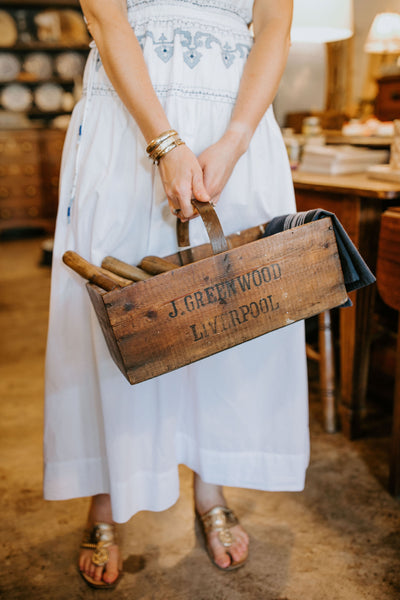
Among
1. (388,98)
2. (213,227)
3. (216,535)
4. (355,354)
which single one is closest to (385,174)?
(355,354)

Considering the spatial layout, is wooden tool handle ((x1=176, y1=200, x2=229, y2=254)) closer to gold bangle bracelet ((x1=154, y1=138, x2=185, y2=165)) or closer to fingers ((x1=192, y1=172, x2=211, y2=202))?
fingers ((x1=192, y1=172, x2=211, y2=202))

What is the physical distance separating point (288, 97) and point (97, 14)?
3.50 meters

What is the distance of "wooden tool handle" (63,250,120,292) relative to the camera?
2.69 ft

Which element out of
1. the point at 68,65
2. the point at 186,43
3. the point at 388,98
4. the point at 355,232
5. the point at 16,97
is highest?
the point at 68,65

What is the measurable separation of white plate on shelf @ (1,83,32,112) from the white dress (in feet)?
15.9

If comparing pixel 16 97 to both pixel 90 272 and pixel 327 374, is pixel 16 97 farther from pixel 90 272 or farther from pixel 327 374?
pixel 90 272

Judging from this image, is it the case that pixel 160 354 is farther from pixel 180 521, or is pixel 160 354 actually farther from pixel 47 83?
pixel 47 83

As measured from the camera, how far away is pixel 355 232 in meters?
1.39

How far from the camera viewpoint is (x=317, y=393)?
190 cm

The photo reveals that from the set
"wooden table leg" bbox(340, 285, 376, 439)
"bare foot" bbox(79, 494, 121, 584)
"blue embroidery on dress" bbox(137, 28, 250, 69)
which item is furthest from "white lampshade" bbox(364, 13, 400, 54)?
"bare foot" bbox(79, 494, 121, 584)

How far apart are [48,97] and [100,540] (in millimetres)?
5224

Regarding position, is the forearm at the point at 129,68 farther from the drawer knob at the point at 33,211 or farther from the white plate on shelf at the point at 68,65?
the white plate on shelf at the point at 68,65

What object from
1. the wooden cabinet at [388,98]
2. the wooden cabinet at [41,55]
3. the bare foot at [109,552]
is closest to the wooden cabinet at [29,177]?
the wooden cabinet at [41,55]

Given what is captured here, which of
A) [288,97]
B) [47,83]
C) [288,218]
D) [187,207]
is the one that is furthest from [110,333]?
[47,83]
